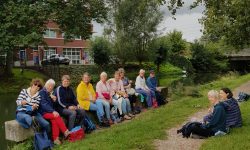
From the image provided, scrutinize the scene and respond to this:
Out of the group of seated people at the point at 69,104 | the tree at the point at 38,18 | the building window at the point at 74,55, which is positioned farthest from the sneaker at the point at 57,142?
the building window at the point at 74,55

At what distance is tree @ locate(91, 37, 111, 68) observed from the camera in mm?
53812

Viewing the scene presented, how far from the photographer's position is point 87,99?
42.5 feet

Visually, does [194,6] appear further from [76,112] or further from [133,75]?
[133,75]

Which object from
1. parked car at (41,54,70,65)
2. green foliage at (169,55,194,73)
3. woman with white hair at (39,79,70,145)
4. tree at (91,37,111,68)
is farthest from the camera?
green foliage at (169,55,194,73)

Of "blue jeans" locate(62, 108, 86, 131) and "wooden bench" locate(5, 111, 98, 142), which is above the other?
"blue jeans" locate(62, 108, 86, 131)

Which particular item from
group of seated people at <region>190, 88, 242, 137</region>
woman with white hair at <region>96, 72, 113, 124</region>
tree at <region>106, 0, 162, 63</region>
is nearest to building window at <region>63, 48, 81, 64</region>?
tree at <region>106, 0, 162, 63</region>

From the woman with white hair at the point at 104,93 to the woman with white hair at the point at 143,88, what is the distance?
2550 millimetres

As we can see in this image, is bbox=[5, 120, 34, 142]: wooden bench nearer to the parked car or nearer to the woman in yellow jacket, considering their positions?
the woman in yellow jacket

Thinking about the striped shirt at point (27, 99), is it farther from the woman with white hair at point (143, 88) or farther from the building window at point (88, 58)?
the building window at point (88, 58)

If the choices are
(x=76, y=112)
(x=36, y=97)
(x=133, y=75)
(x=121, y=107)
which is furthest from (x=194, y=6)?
(x=133, y=75)

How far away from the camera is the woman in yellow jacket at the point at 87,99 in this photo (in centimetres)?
1284

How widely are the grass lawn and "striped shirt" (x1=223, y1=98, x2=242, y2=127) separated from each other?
3337 cm

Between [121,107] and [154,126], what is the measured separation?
2.65 meters

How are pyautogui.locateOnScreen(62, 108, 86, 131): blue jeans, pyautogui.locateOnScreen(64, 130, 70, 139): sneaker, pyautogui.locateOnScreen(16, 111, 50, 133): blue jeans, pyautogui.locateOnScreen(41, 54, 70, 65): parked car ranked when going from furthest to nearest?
pyautogui.locateOnScreen(41, 54, 70, 65): parked car < pyautogui.locateOnScreen(62, 108, 86, 131): blue jeans < pyautogui.locateOnScreen(64, 130, 70, 139): sneaker < pyautogui.locateOnScreen(16, 111, 50, 133): blue jeans
